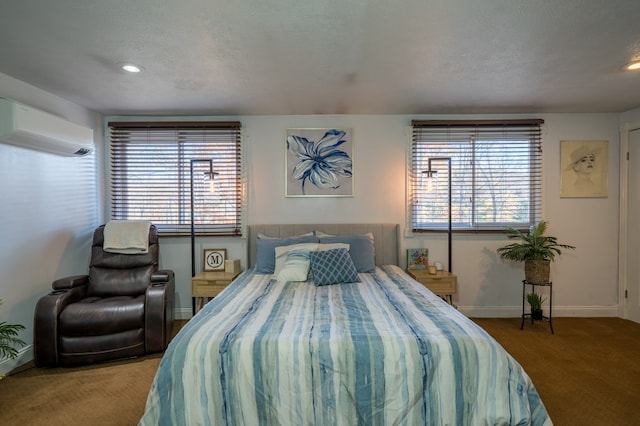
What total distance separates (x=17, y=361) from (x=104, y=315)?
85 centimetres

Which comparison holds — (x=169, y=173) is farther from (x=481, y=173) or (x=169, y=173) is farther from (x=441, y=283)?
(x=481, y=173)

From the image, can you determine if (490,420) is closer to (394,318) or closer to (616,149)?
(394,318)

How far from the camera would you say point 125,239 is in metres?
3.41

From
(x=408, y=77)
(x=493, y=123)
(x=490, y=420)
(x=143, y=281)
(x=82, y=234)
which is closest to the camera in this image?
(x=490, y=420)

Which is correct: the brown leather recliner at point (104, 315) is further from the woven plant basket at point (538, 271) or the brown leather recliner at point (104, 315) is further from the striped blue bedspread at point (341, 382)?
the woven plant basket at point (538, 271)

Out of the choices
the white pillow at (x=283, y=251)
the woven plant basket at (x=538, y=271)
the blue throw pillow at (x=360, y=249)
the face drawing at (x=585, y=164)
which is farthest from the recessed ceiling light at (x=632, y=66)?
the white pillow at (x=283, y=251)

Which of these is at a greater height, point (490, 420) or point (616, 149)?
point (616, 149)

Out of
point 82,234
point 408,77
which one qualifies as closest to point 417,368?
point 408,77

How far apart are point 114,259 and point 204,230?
965mm

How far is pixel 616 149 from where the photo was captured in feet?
12.9

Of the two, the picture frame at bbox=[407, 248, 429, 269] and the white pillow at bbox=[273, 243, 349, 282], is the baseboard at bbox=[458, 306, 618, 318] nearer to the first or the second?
the picture frame at bbox=[407, 248, 429, 269]

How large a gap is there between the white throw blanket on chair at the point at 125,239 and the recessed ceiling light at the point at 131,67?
1611 mm

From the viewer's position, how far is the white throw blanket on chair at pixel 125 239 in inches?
134

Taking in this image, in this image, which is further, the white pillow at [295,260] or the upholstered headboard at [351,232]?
the upholstered headboard at [351,232]
